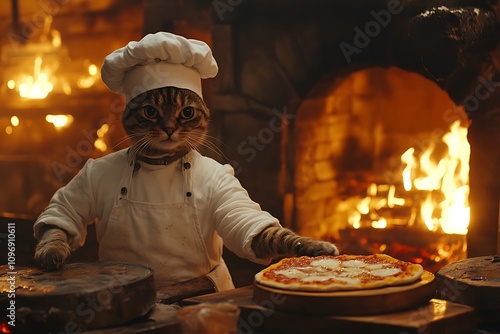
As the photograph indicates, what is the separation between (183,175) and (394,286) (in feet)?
3.56

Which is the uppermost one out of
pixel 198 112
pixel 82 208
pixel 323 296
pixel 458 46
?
pixel 458 46

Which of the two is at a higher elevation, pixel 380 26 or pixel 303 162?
pixel 380 26

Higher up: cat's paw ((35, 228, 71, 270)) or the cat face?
the cat face

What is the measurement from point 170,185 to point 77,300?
37.8 inches

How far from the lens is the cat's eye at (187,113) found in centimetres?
305

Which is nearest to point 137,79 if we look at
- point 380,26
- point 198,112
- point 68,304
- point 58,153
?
point 198,112

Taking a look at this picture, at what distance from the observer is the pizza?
2330 mm

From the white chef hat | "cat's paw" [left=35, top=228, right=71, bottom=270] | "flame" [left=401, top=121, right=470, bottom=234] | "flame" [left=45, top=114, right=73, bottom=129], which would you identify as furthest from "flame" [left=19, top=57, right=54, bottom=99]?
"cat's paw" [left=35, top=228, right=71, bottom=270]

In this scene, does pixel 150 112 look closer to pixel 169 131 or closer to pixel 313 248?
pixel 169 131

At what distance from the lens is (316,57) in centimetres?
474

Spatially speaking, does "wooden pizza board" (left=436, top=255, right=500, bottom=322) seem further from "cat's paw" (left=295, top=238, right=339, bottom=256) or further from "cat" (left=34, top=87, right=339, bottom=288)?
"cat" (left=34, top=87, right=339, bottom=288)

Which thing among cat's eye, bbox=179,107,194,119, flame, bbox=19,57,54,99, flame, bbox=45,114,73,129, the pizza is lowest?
the pizza

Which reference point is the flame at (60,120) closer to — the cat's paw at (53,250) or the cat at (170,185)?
the cat at (170,185)

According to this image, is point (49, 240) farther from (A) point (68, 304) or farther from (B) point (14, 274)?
(A) point (68, 304)
